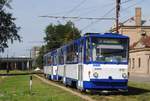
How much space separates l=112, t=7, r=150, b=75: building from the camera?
89.4 meters

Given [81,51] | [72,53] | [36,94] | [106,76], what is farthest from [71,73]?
[106,76]

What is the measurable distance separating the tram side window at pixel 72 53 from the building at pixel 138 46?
163 ft

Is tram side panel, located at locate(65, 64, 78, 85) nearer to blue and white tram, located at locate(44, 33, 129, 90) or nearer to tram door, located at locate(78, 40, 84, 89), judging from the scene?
tram door, located at locate(78, 40, 84, 89)

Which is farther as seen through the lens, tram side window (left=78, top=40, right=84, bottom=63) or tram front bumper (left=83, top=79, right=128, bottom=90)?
tram side window (left=78, top=40, right=84, bottom=63)

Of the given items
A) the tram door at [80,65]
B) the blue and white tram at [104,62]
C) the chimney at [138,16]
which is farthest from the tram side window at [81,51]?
the chimney at [138,16]

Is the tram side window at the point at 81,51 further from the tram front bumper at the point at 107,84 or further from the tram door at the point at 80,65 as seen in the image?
the tram front bumper at the point at 107,84

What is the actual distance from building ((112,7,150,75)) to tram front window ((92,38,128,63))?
5829cm

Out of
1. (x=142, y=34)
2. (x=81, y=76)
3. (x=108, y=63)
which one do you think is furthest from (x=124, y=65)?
(x=142, y=34)

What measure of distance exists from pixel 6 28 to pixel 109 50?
221 feet

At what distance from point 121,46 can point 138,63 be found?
6466 centimetres

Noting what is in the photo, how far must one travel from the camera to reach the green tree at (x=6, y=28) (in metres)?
94.1

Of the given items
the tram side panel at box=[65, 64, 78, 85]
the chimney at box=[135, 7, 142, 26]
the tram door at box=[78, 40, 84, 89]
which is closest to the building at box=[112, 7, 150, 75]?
the chimney at box=[135, 7, 142, 26]

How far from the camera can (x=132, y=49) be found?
97.2 m

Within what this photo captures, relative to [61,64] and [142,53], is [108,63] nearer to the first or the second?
[61,64]
